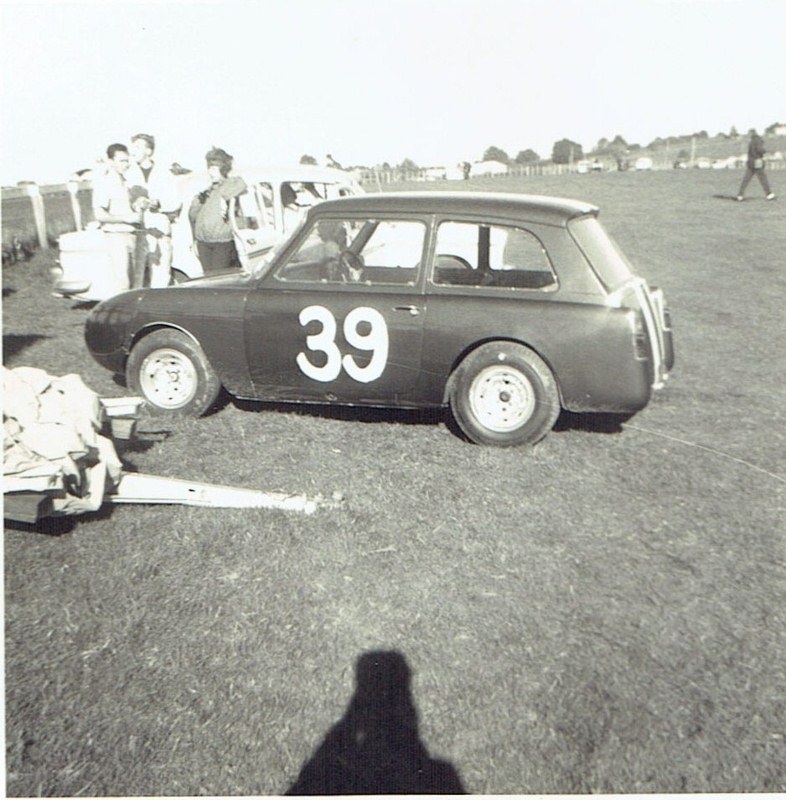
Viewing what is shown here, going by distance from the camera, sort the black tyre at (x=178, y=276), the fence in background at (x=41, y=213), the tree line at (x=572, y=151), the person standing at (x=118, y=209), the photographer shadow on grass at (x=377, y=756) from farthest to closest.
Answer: the tree line at (x=572, y=151)
the fence in background at (x=41, y=213)
the black tyre at (x=178, y=276)
the person standing at (x=118, y=209)
the photographer shadow on grass at (x=377, y=756)

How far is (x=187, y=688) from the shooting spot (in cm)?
299

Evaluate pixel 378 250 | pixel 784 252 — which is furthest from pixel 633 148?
pixel 378 250

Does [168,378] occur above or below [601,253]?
below

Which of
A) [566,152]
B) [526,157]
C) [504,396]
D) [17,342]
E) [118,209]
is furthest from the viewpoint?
[526,157]

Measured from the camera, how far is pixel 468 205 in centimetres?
526

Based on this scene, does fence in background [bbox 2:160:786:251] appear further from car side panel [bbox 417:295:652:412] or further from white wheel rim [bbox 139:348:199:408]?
car side panel [bbox 417:295:652:412]

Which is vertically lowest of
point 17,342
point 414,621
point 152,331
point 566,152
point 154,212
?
point 566,152

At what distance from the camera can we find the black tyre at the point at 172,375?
559 centimetres

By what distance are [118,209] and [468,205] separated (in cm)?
455

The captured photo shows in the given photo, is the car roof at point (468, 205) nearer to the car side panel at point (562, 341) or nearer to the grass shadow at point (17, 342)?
the car side panel at point (562, 341)

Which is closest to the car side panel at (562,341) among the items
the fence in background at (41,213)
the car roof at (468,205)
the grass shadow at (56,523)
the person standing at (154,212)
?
the car roof at (468,205)

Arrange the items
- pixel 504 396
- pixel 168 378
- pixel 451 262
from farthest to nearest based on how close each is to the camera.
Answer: pixel 168 378
pixel 451 262
pixel 504 396

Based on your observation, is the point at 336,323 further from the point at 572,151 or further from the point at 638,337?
the point at 572,151

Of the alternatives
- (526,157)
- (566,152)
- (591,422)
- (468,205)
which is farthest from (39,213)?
(526,157)
